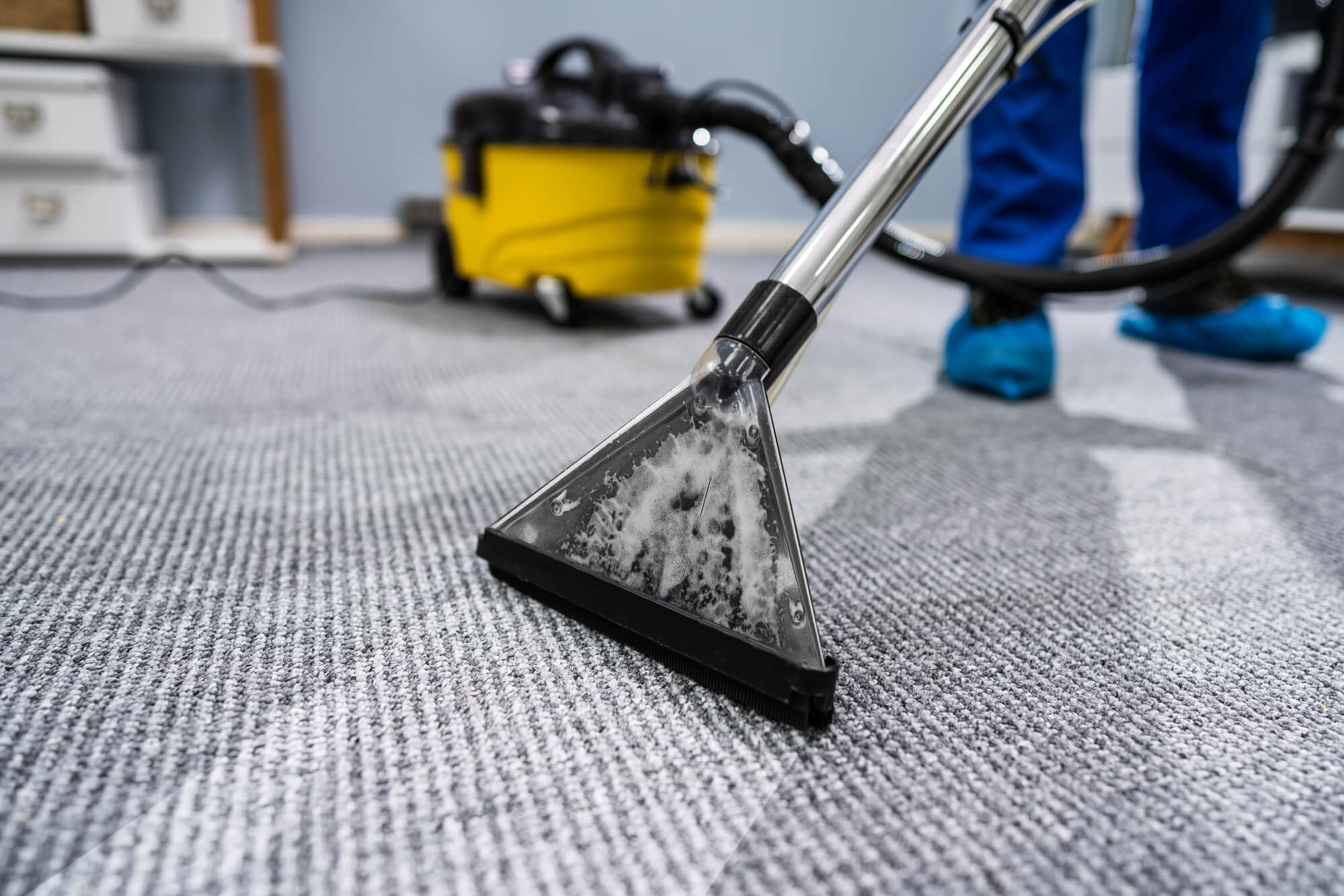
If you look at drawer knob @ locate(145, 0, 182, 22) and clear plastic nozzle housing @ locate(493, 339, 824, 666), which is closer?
clear plastic nozzle housing @ locate(493, 339, 824, 666)

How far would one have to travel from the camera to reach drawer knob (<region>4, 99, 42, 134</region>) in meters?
1.41

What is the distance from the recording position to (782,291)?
378mm

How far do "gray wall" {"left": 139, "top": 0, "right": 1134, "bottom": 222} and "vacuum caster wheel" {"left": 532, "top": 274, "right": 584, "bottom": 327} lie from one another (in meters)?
1.08

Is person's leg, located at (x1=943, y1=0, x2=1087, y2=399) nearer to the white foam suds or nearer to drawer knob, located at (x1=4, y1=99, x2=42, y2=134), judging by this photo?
the white foam suds

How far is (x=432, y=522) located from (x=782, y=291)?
0.88 ft

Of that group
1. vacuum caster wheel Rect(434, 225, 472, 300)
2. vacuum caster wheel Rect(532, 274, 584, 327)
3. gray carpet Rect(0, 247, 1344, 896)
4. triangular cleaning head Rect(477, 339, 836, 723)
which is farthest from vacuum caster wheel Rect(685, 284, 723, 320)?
triangular cleaning head Rect(477, 339, 836, 723)

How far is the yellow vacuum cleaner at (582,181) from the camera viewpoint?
1134 millimetres

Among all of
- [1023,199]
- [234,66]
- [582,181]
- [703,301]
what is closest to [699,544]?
[1023,199]

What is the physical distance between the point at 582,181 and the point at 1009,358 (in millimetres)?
593

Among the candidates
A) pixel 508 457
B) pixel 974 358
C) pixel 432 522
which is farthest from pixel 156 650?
pixel 974 358

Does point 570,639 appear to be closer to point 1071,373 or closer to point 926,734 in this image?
point 926,734

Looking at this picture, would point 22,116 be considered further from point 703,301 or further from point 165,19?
point 703,301

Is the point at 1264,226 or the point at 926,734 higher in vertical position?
the point at 1264,226

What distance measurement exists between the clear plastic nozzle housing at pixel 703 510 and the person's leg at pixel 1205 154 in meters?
1.00
